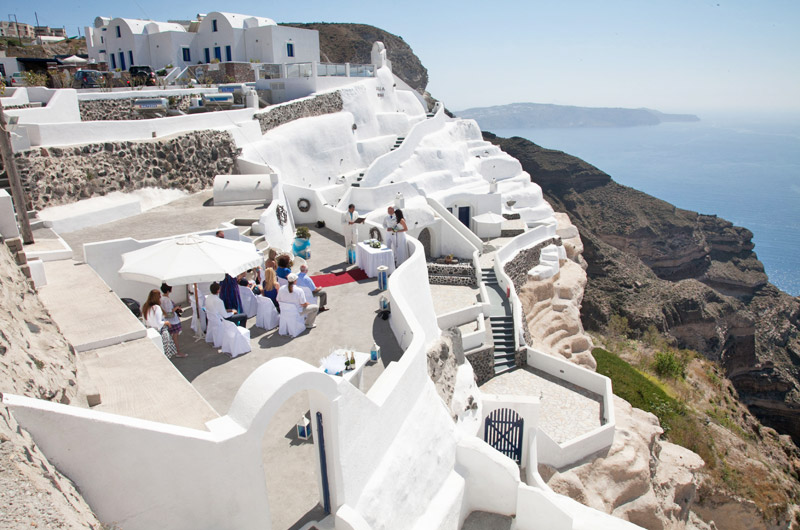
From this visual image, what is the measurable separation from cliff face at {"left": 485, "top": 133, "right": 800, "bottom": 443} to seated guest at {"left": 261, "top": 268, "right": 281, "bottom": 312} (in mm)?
30349

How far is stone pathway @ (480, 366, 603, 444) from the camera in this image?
14844mm

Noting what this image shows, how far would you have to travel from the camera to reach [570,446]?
44.8ft

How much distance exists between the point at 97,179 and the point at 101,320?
375 inches

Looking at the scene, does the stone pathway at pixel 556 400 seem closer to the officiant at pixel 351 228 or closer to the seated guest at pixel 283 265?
the officiant at pixel 351 228

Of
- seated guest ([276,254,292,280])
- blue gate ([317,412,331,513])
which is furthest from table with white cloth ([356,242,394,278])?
blue gate ([317,412,331,513])

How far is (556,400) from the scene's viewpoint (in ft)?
52.9

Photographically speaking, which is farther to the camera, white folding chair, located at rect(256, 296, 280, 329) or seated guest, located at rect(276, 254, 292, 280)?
seated guest, located at rect(276, 254, 292, 280)

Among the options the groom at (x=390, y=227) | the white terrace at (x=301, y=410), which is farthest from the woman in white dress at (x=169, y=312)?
the groom at (x=390, y=227)

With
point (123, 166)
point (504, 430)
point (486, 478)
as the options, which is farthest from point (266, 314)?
point (123, 166)

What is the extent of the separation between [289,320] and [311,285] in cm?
106

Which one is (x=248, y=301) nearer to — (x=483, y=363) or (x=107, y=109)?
(x=483, y=363)

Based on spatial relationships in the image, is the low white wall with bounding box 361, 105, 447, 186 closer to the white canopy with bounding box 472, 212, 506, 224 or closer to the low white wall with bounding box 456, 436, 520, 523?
the white canopy with bounding box 472, 212, 506, 224

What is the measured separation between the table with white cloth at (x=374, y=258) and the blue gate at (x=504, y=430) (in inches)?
171

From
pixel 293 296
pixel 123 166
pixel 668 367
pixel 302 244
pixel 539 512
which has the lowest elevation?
pixel 668 367
